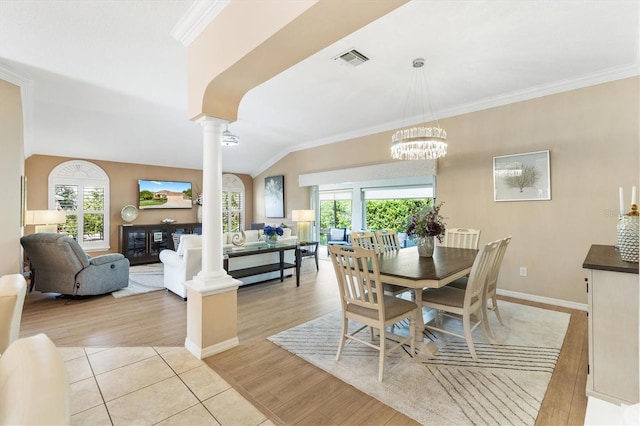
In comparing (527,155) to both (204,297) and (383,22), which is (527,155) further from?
(204,297)

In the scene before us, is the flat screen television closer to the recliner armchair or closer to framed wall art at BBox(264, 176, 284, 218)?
framed wall art at BBox(264, 176, 284, 218)

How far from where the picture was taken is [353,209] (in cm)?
765

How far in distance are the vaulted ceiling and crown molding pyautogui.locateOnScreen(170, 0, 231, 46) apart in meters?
0.06

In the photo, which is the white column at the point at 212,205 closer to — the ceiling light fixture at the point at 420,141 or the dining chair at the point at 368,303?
the dining chair at the point at 368,303

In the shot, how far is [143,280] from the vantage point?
5406 millimetres

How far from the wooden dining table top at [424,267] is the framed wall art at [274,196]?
5008 millimetres

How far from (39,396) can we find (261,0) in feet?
7.34

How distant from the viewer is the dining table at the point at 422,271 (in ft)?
7.95

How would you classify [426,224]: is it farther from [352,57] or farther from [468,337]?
[352,57]

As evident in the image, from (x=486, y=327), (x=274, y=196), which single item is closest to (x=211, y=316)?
(x=486, y=327)

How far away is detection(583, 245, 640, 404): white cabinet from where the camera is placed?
1.87 meters

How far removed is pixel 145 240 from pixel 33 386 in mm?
7342

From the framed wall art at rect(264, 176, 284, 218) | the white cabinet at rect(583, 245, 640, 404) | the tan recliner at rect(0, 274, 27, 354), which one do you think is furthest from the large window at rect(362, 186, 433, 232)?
the tan recliner at rect(0, 274, 27, 354)

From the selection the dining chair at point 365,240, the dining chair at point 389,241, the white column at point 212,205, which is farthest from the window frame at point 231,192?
the white column at point 212,205
